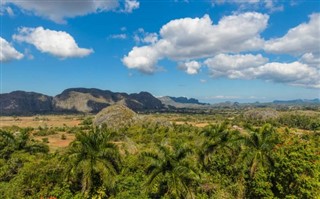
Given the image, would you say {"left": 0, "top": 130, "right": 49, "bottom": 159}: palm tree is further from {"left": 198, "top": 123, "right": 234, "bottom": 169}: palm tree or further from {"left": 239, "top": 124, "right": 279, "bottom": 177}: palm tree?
{"left": 239, "top": 124, "right": 279, "bottom": 177}: palm tree

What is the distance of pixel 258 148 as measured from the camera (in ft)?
107

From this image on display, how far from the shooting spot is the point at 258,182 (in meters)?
28.5

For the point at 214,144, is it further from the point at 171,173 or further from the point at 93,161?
the point at 93,161

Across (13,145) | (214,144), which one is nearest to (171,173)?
(214,144)

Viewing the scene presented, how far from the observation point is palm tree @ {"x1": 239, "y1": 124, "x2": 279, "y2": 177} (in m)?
31.1

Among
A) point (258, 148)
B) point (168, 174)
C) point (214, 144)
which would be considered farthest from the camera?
point (214, 144)

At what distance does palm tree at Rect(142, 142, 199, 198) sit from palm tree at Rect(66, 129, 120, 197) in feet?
10.2

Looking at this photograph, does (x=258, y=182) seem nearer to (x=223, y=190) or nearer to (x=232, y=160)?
(x=223, y=190)

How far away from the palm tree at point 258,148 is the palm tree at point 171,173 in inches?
272

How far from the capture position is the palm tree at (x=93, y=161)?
26.8m

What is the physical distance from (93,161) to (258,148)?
52.7 feet

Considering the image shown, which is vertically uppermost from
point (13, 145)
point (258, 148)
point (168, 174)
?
point (258, 148)

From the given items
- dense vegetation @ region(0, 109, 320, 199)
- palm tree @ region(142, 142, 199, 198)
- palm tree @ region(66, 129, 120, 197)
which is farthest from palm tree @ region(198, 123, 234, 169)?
palm tree @ region(66, 129, 120, 197)

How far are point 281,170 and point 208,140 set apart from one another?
38.8 feet
